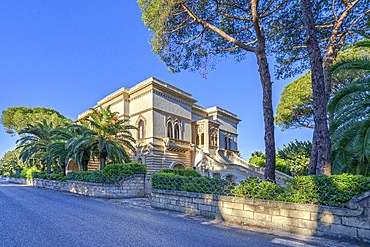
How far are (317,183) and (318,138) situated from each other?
257 cm

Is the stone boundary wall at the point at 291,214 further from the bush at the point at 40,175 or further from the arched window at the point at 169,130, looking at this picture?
the bush at the point at 40,175

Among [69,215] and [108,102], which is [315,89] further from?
[108,102]

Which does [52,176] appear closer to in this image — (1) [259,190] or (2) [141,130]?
(2) [141,130]

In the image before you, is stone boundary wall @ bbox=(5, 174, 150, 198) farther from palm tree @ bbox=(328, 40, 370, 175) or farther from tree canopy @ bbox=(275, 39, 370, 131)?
tree canopy @ bbox=(275, 39, 370, 131)

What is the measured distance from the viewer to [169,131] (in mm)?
22156

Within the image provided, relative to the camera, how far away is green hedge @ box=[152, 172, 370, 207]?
4562mm

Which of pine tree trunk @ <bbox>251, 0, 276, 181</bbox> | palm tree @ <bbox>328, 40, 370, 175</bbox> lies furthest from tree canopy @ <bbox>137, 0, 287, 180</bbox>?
palm tree @ <bbox>328, 40, 370, 175</bbox>

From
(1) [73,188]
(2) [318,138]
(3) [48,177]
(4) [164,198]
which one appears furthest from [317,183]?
(3) [48,177]

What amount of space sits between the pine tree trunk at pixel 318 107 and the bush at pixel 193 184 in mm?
2827

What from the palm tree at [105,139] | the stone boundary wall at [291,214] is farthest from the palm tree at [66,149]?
the stone boundary wall at [291,214]

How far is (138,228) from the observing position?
548 centimetres

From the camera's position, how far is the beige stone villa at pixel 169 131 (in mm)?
20094

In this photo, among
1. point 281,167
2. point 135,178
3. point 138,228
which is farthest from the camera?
point 281,167

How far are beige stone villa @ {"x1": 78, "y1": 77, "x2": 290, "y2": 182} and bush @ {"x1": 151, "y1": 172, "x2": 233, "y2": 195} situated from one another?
10.9m
